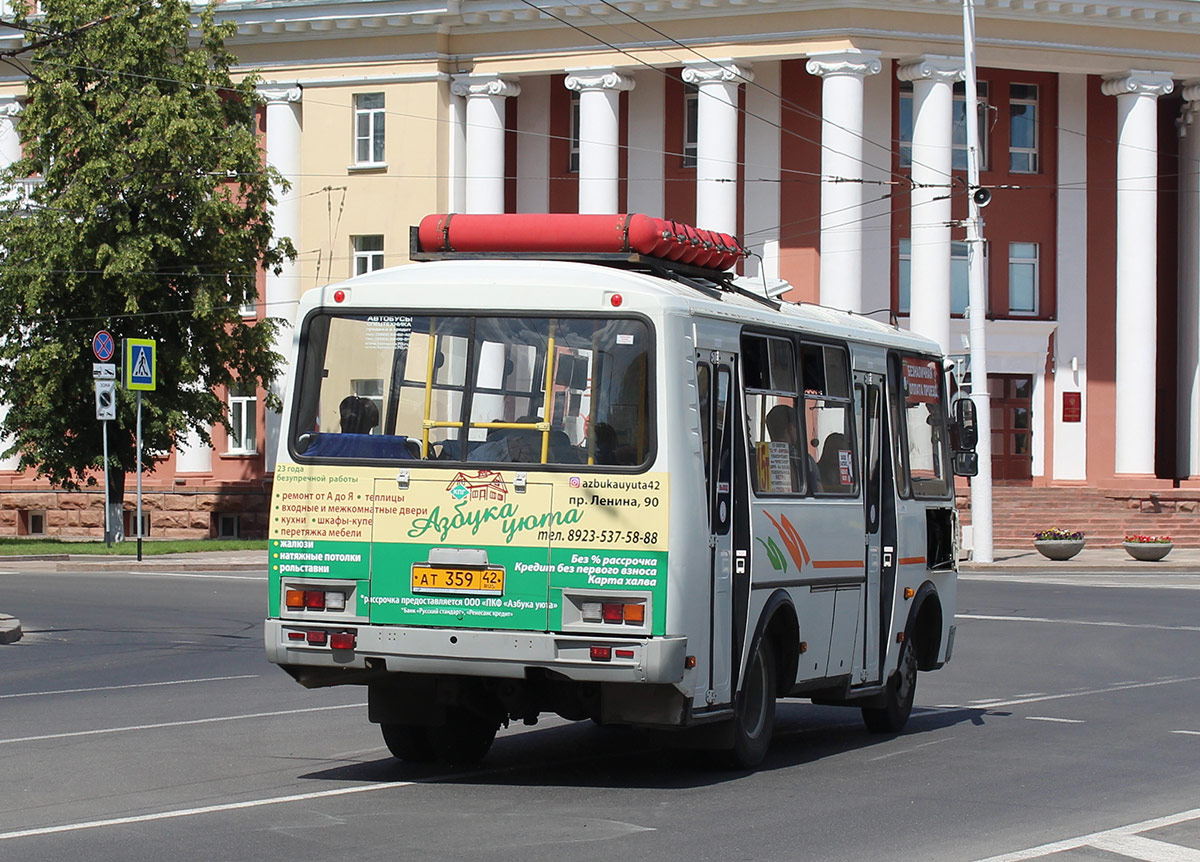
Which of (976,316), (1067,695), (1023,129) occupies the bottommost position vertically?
(1067,695)

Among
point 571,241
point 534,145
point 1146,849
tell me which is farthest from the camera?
point 534,145

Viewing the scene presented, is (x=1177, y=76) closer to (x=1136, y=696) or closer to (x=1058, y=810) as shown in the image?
(x=1136, y=696)

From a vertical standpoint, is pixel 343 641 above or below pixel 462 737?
above

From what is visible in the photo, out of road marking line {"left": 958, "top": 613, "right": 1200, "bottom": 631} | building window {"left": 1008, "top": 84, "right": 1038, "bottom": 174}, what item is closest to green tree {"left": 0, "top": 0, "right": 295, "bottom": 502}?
building window {"left": 1008, "top": 84, "right": 1038, "bottom": 174}

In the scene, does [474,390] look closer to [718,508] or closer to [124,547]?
[718,508]

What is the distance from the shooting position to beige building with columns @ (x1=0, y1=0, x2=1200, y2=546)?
1822 inches

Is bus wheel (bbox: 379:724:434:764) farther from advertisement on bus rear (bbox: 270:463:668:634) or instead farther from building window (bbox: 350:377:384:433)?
building window (bbox: 350:377:384:433)

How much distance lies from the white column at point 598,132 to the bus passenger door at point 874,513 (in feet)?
115

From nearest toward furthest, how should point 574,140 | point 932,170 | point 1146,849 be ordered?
point 1146,849, point 932,170, point 574,140

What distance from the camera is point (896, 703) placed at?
1312 cm

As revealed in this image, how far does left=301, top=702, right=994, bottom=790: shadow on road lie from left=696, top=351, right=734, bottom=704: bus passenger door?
59cm

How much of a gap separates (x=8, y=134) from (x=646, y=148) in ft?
58.2

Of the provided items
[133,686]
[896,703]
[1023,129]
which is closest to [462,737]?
[896,703]

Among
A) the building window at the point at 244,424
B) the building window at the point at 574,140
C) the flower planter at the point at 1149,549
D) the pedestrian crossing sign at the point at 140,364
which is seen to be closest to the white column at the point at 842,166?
the building window at the point at 574,140
